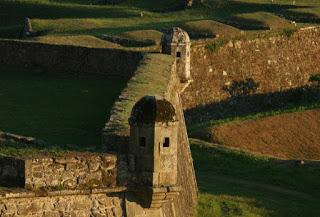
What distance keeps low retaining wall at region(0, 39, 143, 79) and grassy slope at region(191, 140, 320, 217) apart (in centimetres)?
306

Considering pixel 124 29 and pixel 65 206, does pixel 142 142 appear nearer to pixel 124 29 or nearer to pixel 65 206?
pixel 65 206

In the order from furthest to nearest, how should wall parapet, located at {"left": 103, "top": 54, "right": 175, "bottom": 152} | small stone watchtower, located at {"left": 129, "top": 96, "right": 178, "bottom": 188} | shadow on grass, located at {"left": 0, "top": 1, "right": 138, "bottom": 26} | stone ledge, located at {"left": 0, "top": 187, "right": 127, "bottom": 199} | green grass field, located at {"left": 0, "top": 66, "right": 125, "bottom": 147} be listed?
1. shadow on grass, located at {"left": 0, "top": 1, "right": 138, "bottom": 26}
2. green grass field, located at {"left": 0, "top": 66, "right": 125, "bottom": 147}
3. wall parapet, located at {"left": 103, "top": 54, "right": 175, "bottom": 152}
4. small stone watchtower, located at {"left": 129, "top": 96, "right": 178, "bottom": 188}
5. stone ledge, located at {"left": 0, "top": 187, "right": 127, "bottom": 199}

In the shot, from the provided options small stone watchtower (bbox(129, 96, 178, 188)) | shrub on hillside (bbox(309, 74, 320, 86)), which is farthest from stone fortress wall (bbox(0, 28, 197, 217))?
shrub on hillside (bbox(309, 74, 320, 86))

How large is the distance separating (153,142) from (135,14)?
41816mm

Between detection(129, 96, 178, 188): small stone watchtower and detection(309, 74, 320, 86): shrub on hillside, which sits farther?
detection(309, 74, 320, 86): shrub on hillside

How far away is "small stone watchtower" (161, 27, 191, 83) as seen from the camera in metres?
31.4

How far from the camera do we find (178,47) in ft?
104

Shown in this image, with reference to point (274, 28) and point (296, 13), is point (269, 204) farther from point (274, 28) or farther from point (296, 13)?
point (296, 13)

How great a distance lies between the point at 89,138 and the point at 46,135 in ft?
2.51

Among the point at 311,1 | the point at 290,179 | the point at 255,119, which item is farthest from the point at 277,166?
the point at 311,1

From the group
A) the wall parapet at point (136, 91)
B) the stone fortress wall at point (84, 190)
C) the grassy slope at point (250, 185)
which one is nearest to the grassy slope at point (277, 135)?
the grassy slope at point (250, 185)

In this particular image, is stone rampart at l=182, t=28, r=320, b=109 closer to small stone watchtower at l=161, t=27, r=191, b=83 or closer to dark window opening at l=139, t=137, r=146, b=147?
small stone watchtower at l=161, t=27, r=191, b=83

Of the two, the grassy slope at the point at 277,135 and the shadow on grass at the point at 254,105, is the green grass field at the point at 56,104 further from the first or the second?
the shadow on grass at the point at 254,105

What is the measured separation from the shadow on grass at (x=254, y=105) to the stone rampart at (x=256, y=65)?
235 millimetres
